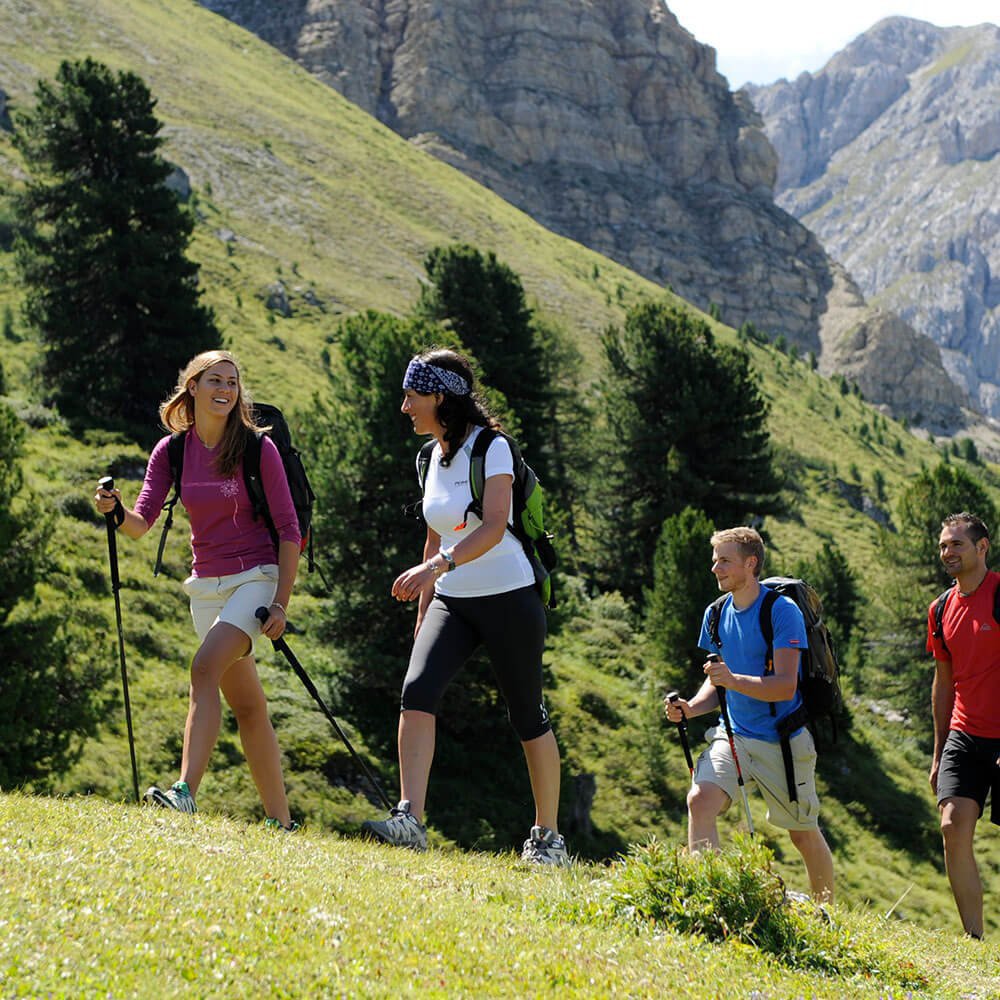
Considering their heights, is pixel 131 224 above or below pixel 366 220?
below

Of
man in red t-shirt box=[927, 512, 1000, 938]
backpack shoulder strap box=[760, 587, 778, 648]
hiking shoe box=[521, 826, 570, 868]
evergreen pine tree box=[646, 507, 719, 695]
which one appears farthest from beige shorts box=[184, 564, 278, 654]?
evergreen pine tree box=[646, 507, 719, 695]

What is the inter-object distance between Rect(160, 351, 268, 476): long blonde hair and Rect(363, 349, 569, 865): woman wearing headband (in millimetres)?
1032

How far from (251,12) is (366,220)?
130984 millimetres

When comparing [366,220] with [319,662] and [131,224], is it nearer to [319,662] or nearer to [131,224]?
[131,224]

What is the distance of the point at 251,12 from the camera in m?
196

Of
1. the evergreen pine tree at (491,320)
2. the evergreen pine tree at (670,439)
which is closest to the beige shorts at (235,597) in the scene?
the evergreen pine tree at (491,320)

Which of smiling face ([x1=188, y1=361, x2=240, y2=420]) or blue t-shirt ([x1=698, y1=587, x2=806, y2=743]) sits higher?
smiling face ([x1=188, y1=361, x2=240, y2=420])

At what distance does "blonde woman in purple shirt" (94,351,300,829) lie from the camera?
6.39 m

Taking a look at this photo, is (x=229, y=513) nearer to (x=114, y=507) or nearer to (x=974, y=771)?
(x=114, y=507)

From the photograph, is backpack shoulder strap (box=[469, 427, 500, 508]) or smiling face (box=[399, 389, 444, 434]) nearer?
backpack shoulder strap (box=[469, 427, 500, 508])

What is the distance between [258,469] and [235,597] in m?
0.80

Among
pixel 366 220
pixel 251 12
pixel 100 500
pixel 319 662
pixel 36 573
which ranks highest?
pixel 251 12

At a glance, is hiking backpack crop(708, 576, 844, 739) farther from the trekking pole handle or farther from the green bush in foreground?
the trekking pole handle

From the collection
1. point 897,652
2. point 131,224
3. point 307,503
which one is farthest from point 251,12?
point 307,503
